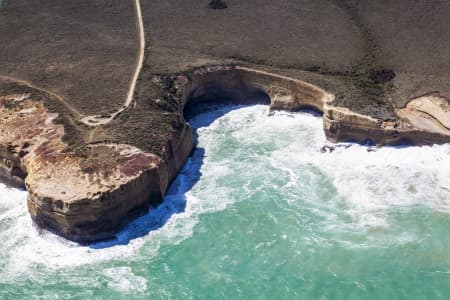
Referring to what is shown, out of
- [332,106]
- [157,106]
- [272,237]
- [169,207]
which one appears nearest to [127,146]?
[169,207]

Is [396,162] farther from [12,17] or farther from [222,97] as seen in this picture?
[12,17]

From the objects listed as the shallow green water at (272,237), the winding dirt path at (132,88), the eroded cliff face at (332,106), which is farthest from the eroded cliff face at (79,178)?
the eroded cliff face at (332,106)

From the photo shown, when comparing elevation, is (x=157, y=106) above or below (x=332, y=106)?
below

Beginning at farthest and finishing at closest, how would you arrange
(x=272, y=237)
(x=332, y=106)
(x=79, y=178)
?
(x=332, y=106)
(x=79, y=178)
(x=272, y=237)

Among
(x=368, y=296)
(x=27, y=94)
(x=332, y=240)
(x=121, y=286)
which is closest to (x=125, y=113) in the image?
(x=27, y=94)

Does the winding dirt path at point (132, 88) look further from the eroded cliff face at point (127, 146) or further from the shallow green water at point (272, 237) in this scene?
the shallow green water at point (272, 237)

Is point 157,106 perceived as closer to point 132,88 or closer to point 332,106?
point 132,88
